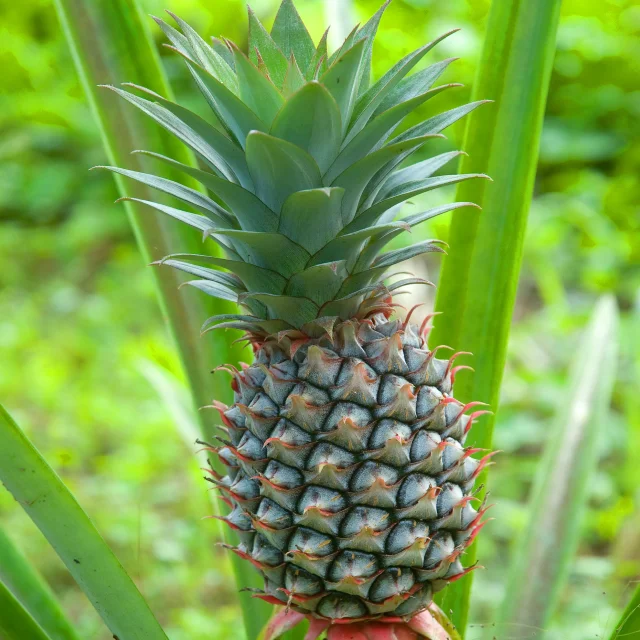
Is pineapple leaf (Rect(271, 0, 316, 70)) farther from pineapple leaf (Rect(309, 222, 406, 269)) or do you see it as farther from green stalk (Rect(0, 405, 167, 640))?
green stalk (Rect(0, 405, 167, 640))

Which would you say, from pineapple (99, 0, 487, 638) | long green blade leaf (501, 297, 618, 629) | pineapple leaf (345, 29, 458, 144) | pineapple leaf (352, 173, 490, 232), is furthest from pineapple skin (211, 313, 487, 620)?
long green blade leaf (501, 297, 618, 629)

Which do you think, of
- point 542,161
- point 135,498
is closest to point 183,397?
point 135,498

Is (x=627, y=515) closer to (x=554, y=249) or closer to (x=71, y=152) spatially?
(x=554, y=249)

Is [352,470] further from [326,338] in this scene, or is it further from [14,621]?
[14,621]

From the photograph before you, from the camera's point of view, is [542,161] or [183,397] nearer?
[183,397]

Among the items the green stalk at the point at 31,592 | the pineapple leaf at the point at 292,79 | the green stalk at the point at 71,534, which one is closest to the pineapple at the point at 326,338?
the pineapple leaf at the point at 292,79

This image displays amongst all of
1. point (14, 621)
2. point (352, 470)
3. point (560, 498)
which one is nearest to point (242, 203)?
point (352, 470)
